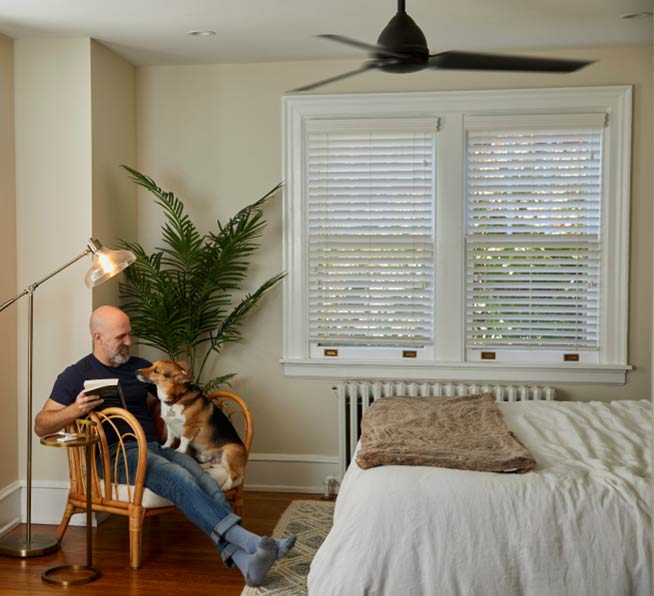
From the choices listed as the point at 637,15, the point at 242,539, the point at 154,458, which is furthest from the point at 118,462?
the point at 637,15

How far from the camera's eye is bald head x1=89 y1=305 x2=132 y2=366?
4.39 metres

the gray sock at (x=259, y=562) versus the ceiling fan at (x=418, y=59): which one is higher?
the ceiling fan at (x=418, y=59)

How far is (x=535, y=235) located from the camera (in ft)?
17.0

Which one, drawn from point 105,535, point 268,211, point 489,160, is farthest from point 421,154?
point 105,535

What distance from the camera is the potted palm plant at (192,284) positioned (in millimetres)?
5098

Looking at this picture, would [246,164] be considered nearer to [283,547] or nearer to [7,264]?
[7,264]

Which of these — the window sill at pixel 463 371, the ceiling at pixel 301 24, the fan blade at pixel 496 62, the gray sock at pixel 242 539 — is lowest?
the gray sock at pixel 242 539

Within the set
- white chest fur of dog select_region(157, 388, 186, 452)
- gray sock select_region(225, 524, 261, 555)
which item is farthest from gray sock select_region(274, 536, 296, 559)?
white chest fur of dog select_region(157, 388, 186, 452)

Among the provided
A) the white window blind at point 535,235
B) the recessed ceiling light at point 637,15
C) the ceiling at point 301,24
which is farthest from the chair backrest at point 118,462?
the recessed ceiling light at point 637,15

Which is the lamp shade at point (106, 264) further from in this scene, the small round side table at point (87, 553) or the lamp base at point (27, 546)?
the lamp base at point (27, 546)

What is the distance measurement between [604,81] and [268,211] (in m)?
2.14

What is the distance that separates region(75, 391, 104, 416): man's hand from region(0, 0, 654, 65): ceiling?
186 cm

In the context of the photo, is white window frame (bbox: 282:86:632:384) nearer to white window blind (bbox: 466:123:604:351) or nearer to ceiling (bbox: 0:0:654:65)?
white window blind (bbox: 466:123:604:351)

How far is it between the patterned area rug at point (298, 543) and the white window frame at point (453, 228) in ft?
2.74
